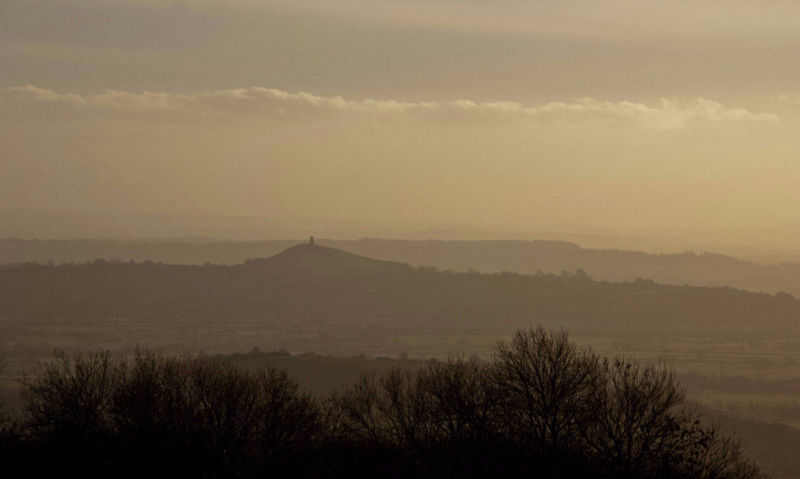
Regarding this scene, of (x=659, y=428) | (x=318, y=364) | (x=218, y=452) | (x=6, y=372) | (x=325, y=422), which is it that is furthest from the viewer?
(x=6, y=372)

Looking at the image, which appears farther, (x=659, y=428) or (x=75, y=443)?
(x=75, y=443)

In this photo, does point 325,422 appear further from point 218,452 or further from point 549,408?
point 549,408

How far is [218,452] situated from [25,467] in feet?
36.6

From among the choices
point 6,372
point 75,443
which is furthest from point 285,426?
point 6,372

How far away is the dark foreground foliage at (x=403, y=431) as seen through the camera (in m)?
52.2

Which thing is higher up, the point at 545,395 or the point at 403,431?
the point at 545,395

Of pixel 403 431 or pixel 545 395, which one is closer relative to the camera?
pixel 545 395

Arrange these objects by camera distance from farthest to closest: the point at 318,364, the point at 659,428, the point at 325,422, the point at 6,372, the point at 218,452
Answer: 1. the point at 6,372
2. the point at 318,364
3. the point at 325,422
4. the point at 218,452
5. the point at 659,428

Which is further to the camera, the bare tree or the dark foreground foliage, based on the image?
the bare tree

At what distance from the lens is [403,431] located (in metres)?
58.4

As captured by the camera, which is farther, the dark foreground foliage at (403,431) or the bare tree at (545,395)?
the bare tree at (545,395)

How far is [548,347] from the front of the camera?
57844mm

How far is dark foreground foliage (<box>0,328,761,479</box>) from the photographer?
171ft

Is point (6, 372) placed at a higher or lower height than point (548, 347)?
lower
